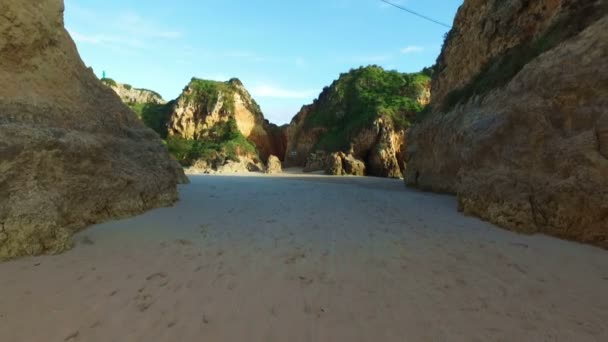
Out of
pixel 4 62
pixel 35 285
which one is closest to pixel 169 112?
pixel 4 62

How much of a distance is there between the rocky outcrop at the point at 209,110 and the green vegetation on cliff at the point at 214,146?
902 mm

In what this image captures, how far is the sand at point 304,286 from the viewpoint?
233 centimetres

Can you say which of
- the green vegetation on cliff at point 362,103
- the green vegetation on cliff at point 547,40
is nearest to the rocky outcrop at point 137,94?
the green vegetation on cliff at point 362,103

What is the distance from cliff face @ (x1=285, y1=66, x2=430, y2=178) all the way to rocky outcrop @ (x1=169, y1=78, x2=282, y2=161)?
20.0 feet

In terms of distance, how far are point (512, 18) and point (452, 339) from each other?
12.5 m

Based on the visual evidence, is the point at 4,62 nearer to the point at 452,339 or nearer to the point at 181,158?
the point at 452,339

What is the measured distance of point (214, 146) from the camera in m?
35.8

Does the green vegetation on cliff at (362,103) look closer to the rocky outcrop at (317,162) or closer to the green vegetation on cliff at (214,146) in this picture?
the rocky outcrop at (317,162)

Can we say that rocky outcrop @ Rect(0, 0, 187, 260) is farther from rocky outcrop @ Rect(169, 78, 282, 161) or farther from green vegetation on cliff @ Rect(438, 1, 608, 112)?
rocky outcrop @ Rect(169, 78, 282, 161)

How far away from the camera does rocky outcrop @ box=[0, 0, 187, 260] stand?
370cm

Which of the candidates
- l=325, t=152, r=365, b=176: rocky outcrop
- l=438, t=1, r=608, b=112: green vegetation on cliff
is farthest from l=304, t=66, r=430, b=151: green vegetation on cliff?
l=438, t=1, r=608, b=112: green vegetation on cliff

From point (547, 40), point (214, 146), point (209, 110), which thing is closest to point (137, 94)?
point (209, 110)

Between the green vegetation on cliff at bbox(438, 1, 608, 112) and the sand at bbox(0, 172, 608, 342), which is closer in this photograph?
the sand at bbox(0, 172, 608, 342)

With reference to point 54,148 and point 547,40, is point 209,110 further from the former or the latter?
point 547,40
